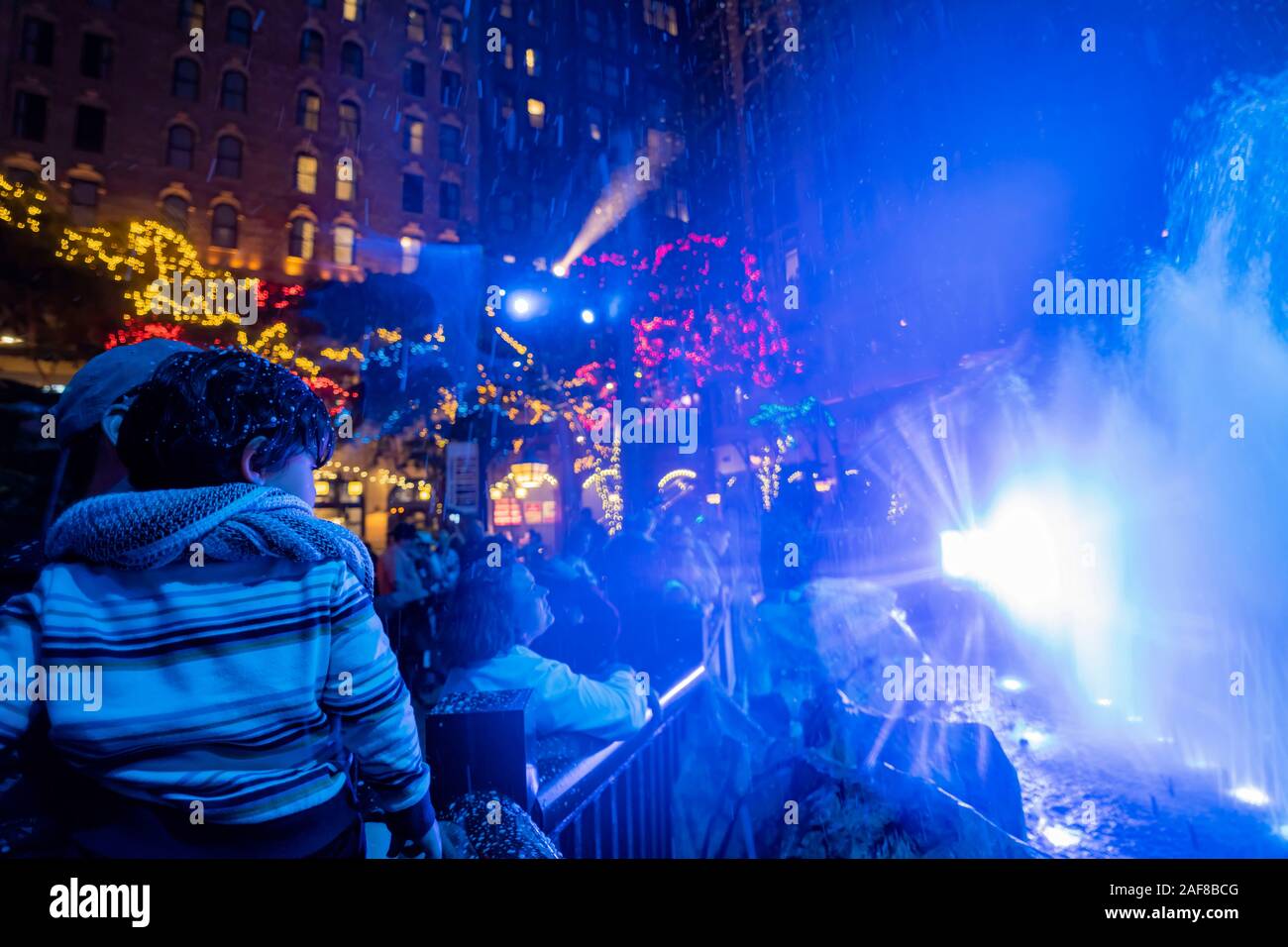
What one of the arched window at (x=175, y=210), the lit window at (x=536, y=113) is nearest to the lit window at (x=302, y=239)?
the arched window at (x=175, y=210)

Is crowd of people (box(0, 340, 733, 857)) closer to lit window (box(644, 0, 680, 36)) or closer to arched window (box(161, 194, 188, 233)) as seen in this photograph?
arched window (box(161, 194, 188, 233))

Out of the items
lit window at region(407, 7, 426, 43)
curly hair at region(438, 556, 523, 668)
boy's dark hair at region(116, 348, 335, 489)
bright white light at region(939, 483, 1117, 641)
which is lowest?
bright white light at region(939, 483, 1117, 641)

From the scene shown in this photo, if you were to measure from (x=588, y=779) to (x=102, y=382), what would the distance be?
8.24ft

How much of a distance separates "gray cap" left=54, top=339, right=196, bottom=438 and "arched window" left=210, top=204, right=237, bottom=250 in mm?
28691

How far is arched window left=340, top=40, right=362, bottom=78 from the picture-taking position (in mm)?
26281

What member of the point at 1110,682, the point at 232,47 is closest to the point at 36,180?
the point at 232,47

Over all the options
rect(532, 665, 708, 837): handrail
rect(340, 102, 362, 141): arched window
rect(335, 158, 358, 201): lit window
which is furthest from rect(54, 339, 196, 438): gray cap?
rect(340, 102, 362, 141): arched window

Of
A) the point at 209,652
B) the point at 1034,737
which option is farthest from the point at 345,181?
the point at 1034,737

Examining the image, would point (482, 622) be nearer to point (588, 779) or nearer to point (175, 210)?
point (588, 779)

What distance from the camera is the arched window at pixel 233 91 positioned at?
24.2m

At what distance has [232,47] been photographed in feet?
79.8

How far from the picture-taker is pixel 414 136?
2783 cm
